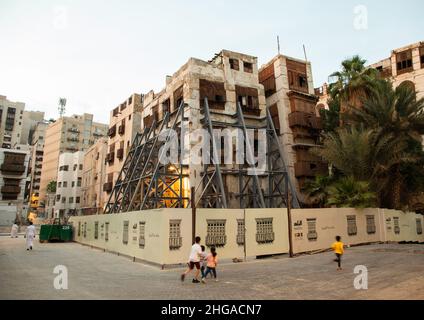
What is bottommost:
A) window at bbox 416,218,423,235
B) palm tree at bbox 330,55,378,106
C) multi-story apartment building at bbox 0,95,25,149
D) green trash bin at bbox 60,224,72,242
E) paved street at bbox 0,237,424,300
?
paved street at bbox 0,237,424,300

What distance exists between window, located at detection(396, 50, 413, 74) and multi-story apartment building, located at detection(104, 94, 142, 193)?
108 feet

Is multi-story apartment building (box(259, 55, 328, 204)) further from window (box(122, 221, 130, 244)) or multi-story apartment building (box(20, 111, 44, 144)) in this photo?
multi-story apartment building (box(20, 111, 44, 144))

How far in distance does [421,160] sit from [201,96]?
2010 centimetres

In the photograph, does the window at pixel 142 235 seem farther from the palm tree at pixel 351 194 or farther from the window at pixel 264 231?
the palm tree at pixel 351 194

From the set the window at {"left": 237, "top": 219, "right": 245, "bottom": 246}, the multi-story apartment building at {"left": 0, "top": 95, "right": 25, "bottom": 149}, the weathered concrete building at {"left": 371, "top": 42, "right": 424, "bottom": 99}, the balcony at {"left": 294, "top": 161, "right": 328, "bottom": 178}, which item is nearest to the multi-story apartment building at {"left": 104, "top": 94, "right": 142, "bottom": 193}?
the balcony at {"left": 294, "top": 161, "right": 328, "bottom": 178}

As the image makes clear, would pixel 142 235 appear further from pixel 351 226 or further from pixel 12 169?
pixel 12 169

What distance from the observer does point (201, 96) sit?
25.6 metres

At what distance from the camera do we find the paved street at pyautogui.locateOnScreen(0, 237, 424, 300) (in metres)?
8.91

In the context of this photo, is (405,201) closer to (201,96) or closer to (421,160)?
(421,160)

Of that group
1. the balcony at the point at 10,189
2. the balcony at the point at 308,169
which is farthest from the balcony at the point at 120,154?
the balcony at the point at 10,189

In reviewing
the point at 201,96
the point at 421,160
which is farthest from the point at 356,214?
the point at 201,96

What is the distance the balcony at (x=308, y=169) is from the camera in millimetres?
28078

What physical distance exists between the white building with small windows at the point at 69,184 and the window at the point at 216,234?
6161 cm

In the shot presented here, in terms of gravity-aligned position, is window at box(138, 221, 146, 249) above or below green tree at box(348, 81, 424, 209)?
below
